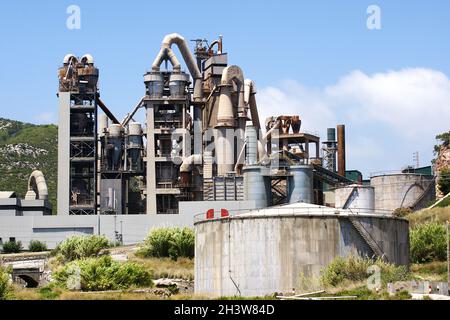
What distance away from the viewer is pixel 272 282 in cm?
6062

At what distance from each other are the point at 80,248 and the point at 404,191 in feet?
→ 122

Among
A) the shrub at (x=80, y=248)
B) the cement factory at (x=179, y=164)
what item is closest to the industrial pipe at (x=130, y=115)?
the cement factory at (x=179, y=164)

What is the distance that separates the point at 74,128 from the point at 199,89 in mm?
16571

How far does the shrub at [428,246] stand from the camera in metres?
77.0

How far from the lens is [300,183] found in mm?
98812

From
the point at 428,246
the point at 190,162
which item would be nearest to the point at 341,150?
the point at 190,162

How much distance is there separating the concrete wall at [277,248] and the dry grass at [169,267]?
49.9 feet

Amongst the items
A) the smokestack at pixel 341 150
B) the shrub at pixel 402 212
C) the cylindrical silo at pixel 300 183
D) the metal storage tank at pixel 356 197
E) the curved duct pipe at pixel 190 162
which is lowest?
the shrub at pixel 402 212

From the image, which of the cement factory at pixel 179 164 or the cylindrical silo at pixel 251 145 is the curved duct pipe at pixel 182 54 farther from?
the cylindrical silo at pixel 251 145

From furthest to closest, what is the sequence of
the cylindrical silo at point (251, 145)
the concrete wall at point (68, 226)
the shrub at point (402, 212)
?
the cylindrical silo at point (251, 145), the concrete wall at point (68, 226), the shrub at point (402, 212)

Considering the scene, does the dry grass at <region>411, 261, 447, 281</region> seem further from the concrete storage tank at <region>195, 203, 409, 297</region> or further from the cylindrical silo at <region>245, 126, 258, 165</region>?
the cylindrical silo at <region>245, 126, 258, 165</region>

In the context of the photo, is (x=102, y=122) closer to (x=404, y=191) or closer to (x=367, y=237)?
(x=404, y=191)
